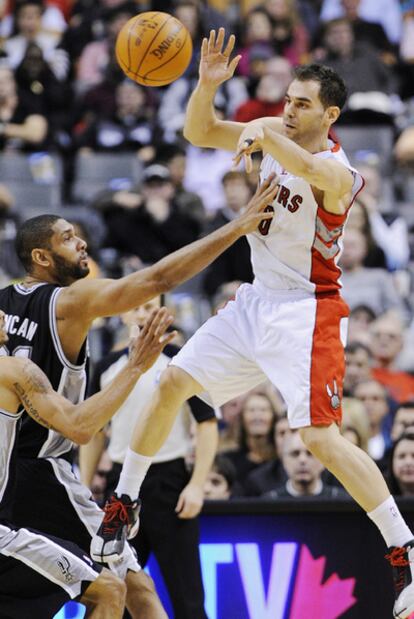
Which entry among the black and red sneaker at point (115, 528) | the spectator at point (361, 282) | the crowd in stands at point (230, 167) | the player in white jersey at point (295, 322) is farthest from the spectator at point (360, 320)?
the black and red sneaker at point (115, 528)

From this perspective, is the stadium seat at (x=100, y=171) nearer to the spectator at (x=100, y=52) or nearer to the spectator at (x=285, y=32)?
the spectator at (x=100, y=52)

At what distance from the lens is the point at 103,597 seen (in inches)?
225

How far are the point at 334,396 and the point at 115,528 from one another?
121 centimetres

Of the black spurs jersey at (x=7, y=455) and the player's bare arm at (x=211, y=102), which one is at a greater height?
the player's bare arm at (x=211, y=102)

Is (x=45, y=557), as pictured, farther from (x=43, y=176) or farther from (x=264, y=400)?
(x=43, y=176)

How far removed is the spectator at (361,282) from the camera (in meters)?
10.8

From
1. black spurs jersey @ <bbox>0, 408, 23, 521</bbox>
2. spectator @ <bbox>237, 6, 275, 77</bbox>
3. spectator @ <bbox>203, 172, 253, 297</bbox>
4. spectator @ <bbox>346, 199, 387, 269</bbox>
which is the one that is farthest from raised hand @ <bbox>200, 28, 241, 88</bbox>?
spectator @ <bbox>237, 6, 275, 77</bbox>

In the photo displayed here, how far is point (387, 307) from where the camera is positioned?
36.0ft

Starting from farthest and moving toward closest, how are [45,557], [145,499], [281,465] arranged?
[281,465] < [145,499] < [45,557]

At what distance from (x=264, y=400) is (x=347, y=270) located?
222 cm

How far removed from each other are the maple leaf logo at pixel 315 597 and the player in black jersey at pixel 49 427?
1.85 metres

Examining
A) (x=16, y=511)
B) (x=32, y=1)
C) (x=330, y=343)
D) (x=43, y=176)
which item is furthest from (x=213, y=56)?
(x=32, y=1)

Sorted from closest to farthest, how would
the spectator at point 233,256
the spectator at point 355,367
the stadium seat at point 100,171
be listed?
the spectator at point 355,367, the spectator at point 233,256, the stadium seat at point 100,171

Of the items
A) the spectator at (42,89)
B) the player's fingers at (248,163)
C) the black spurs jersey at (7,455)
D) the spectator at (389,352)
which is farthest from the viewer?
the spectator at (42,89)
